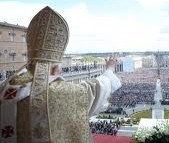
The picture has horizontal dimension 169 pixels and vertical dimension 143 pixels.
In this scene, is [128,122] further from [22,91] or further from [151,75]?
[151,75]

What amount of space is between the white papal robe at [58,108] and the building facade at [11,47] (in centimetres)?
1028

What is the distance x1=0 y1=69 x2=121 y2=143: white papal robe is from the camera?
52.8 inches

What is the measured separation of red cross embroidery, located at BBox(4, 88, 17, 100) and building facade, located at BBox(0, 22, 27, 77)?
10284 mm

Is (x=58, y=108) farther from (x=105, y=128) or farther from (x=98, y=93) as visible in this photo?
(x=105, y=128)

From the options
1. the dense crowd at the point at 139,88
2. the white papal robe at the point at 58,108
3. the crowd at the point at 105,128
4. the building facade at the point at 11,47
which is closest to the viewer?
the white papal robe at the point at 58,108

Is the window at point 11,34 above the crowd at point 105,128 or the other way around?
above

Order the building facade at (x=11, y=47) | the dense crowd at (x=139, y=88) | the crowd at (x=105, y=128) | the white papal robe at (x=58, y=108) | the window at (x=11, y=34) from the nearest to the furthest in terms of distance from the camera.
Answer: the white papal robe at (x=58, y=108), the crowd at (x=105, y=128), the building facade at (x=11, y=47), the window at (x=11, y=34), the dense crowd at (x=139, y=88)

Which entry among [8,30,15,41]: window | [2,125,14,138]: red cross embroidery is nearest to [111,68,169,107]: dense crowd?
[8,30,15,41]: window

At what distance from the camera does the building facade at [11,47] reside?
11898mm

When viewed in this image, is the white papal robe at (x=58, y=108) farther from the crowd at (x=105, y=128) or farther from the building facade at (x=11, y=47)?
the building facade at (x=11, y=47)

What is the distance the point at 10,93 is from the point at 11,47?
11.5 meters

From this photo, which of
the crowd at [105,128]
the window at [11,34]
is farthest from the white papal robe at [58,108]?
the window at [11,34]

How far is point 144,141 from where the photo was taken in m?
3.77

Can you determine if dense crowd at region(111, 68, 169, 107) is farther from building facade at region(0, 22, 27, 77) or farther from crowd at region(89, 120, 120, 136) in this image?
building facade at region(0, 22, 27, 77)
